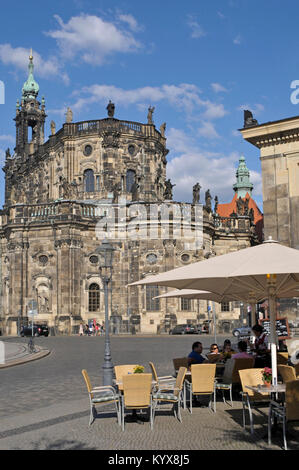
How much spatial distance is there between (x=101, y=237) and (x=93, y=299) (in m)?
5.57

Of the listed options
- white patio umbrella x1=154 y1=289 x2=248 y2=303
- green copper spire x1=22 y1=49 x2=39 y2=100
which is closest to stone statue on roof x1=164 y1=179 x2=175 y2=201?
green copper spire x1=22 y1=49 x2=39 y2=100

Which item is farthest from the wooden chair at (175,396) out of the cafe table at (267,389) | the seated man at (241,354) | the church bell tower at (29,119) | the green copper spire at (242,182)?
the green copper spire at (242,182)

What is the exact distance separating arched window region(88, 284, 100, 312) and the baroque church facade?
3.4 inches

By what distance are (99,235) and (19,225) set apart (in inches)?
284

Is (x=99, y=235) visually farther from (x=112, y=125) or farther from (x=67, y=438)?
(x=67, y=438)

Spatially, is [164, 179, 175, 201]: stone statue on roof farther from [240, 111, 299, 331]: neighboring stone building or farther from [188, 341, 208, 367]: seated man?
[188, 341, 208, 367]: seated man

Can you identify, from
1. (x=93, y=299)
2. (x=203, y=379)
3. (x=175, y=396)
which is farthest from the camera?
(x=93, y=299)

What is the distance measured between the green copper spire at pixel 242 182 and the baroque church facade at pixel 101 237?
49.5m

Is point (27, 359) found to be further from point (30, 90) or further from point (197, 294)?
point (30, 90)

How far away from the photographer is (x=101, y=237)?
5156 cm

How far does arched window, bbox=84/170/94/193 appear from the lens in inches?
2211

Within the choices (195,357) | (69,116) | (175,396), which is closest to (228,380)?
(195,357)

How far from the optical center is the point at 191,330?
155ft

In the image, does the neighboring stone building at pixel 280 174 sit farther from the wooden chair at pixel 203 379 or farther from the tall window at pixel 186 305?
the tall window at pixel 186 305
